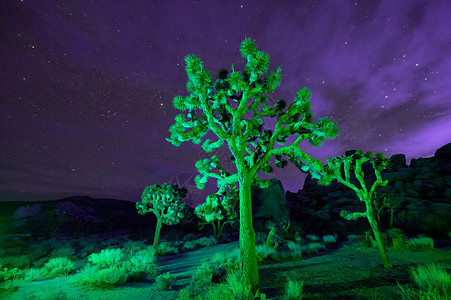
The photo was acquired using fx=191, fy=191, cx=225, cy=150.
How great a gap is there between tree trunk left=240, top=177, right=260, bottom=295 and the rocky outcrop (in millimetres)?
21703

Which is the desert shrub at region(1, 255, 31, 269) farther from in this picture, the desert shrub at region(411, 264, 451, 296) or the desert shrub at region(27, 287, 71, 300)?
the desert shrub at region(411, 264, 451, 296)

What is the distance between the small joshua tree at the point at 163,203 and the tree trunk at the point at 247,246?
12921 millimetres

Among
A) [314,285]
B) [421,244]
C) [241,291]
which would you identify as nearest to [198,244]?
[314,285]

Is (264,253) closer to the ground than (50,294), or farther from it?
closer to the ground

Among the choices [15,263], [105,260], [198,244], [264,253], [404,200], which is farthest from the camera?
[404,200]

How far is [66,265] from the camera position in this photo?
31.2ft

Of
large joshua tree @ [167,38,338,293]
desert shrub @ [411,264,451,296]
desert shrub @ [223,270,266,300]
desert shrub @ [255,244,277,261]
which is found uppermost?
large joshua tree @ [167,38,338,293]

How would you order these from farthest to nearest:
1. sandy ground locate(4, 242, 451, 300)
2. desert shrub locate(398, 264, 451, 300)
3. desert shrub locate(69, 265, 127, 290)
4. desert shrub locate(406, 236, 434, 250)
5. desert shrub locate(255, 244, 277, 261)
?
1. desert shrub locate(406, 236, 434, 250)
2. desert shrub locate(255, 244, 277, 261)
3. desert shrub locate(69, 265, 127, 290)
4. sandy ground locate(4, 242, 451, 300)
5. desert shrub locate(398, 264, 451, 300)

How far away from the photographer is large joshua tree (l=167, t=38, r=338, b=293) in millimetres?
6762

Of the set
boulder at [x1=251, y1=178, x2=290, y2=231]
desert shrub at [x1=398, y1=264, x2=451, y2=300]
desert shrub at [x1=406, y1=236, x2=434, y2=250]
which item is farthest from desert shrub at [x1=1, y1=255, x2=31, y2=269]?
boulder at [x1=251, y1=178, x2=290, y2=231]

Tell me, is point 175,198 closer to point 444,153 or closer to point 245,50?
point 245,50

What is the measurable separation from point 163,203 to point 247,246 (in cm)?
1376

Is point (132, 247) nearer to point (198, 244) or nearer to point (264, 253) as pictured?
point (198, 244)

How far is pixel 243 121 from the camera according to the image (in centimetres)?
774
